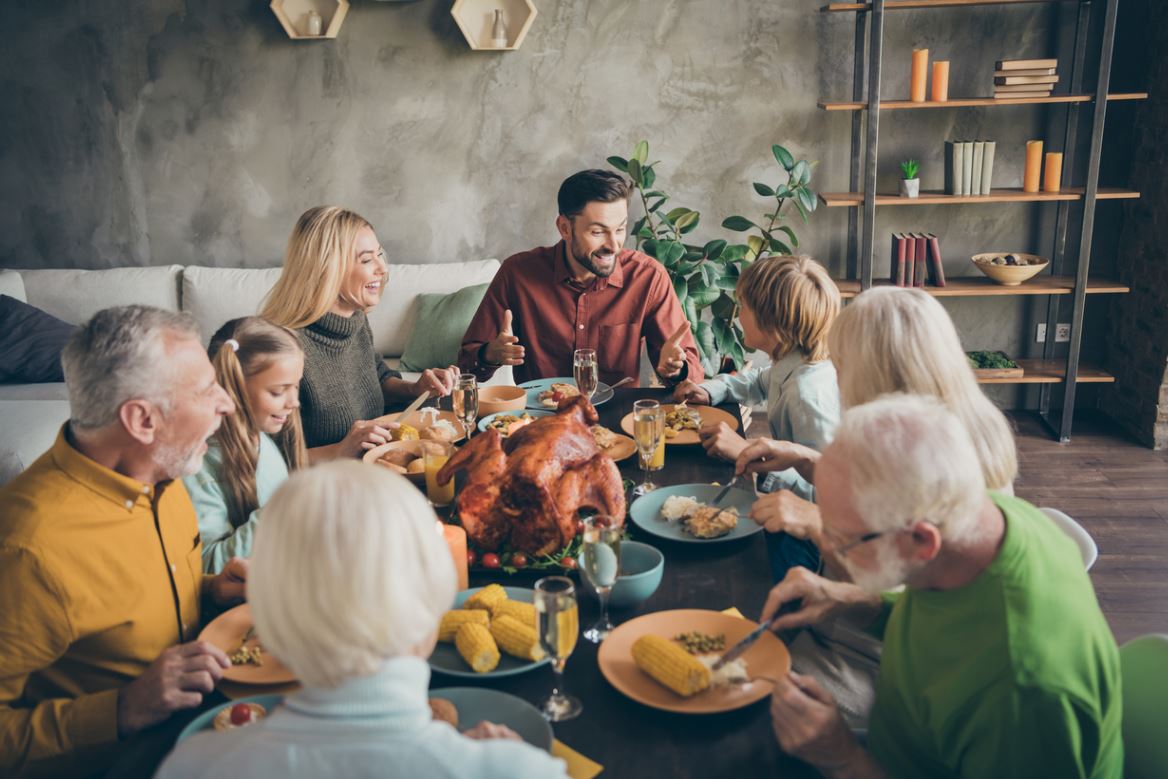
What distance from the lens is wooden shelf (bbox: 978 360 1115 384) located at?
463 cm

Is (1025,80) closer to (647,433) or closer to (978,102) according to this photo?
(978,102)

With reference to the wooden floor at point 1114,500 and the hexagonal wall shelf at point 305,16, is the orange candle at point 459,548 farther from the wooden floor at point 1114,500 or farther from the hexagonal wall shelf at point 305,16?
the hexagonal wall shelf at point 305,16

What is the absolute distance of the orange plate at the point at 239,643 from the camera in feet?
4.60

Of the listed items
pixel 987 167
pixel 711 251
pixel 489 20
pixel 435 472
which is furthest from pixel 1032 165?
pixel 435 472

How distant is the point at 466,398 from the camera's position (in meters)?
2.30

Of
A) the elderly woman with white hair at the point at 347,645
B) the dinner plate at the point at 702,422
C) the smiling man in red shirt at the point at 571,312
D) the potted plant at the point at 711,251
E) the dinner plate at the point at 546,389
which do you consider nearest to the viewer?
the elderly woman with white hair at the point at 347,645

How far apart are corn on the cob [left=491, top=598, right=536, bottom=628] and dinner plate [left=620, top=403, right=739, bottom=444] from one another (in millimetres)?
907

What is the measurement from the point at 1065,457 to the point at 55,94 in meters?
5.22

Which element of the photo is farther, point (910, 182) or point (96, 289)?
point (96, 289)

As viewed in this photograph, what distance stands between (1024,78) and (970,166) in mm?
428

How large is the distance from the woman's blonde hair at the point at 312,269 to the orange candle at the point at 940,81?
9.67 feet

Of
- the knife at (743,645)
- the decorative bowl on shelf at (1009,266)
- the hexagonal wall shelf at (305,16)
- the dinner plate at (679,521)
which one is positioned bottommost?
the decorative bowl on shelf at (1009,266)

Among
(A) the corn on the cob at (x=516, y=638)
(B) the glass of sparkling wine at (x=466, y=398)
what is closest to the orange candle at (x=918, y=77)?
(B) the glass of sparkling wine at (x=466, y=398)

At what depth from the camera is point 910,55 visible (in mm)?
4605
